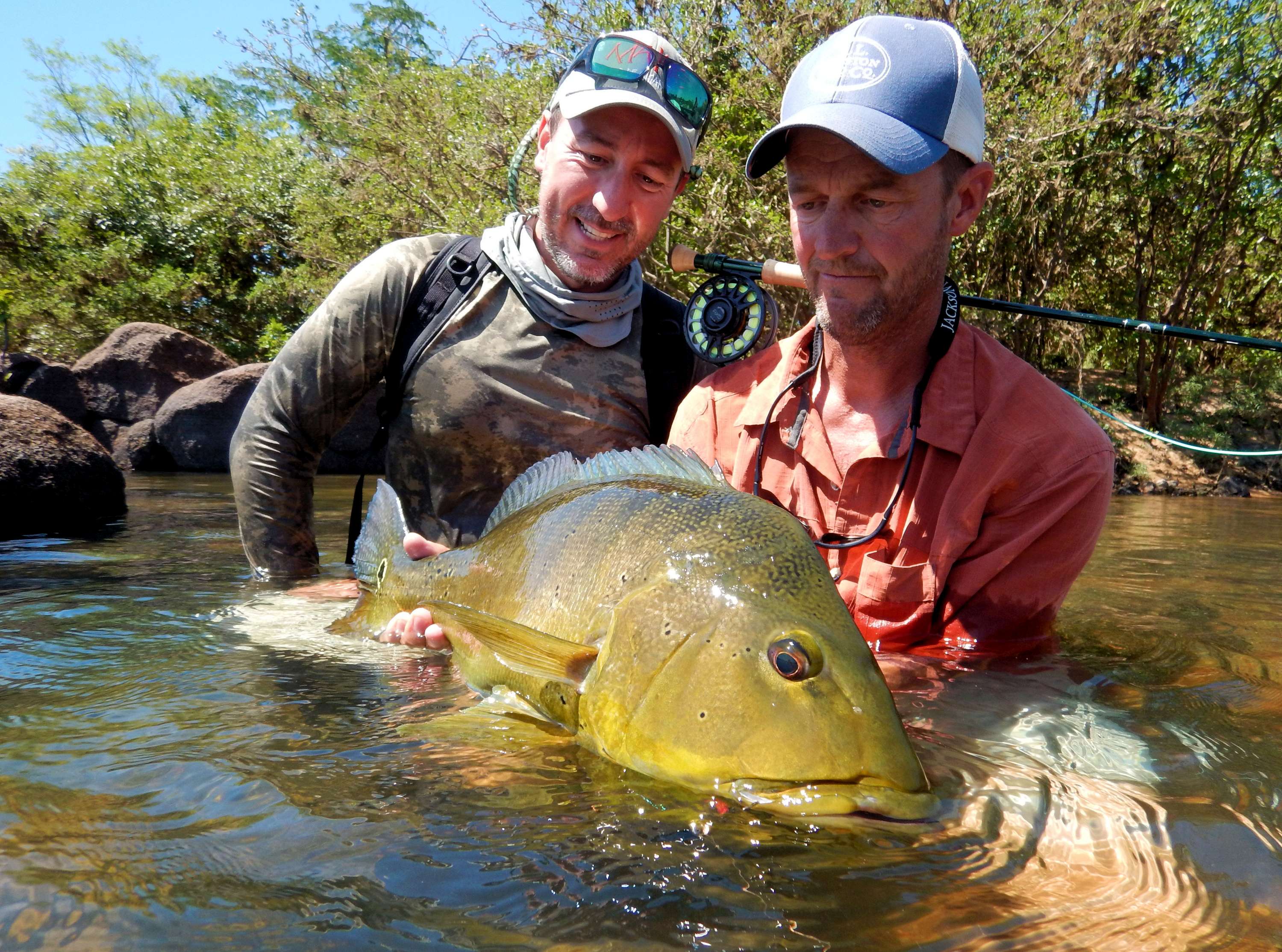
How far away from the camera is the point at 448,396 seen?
13.4ft

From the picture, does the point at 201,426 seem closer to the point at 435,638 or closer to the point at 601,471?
the point at 435,638

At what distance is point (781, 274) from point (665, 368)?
0.68 m

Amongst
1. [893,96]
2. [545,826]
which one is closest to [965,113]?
[893,96]

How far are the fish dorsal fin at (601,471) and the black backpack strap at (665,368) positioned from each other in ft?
4.08

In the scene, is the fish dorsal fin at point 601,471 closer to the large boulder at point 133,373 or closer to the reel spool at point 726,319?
the reel spool at point 726,319

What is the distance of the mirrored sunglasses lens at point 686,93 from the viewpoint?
394 cm

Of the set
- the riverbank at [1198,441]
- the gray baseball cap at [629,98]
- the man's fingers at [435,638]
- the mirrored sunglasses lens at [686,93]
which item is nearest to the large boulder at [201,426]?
the gray baseball cap at [629,98]

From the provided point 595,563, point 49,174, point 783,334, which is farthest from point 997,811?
point 49,174

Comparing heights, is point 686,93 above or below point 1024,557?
above

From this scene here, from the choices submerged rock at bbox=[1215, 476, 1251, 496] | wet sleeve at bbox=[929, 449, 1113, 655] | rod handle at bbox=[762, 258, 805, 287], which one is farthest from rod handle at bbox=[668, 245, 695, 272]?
submerged rock at bbox=[1215, 476, 1251, 496]

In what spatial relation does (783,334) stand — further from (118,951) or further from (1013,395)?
(118,951)

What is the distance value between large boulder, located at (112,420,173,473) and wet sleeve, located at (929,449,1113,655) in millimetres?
14711

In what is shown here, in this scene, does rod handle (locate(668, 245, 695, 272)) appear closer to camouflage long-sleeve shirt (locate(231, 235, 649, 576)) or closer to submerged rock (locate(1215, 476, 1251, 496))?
camouflage long-sleeve shirt (locate(231, 235, 649, 576))

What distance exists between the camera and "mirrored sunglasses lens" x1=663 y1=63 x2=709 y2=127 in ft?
12.9
